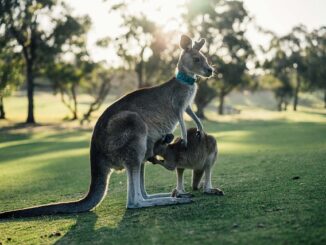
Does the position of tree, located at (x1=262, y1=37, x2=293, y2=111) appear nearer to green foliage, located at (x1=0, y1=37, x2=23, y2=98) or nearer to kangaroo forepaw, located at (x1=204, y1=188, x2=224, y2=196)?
green foliage, located at (x1=0, y1=37, x2=23, y2=98)

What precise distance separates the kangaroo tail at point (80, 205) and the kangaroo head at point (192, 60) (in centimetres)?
212

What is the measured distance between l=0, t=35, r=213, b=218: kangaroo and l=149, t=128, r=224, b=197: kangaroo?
0.44ft

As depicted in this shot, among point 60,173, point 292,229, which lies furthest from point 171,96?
point 60,173

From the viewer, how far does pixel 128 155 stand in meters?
6.77

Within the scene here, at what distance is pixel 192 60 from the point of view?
306 inches

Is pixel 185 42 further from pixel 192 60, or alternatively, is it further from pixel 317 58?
pixel 317 58

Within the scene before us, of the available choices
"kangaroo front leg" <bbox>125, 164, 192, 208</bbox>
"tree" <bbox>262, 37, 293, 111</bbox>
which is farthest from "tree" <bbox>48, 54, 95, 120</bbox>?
"kangaroo front leg" <bbox>125, 164, 192, 208</bbox>

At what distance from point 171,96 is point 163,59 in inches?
1888

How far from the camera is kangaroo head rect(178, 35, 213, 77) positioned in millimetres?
7699

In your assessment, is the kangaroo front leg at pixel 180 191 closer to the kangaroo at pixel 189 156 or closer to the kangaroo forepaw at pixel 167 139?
the kangaroo at pixel 189 156

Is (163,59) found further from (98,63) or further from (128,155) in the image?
(128,155)

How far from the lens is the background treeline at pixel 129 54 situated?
44000mm

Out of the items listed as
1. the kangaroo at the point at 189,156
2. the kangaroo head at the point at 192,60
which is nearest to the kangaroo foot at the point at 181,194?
the kangaroo at the point at 189,156

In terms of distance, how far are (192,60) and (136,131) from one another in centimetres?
170
